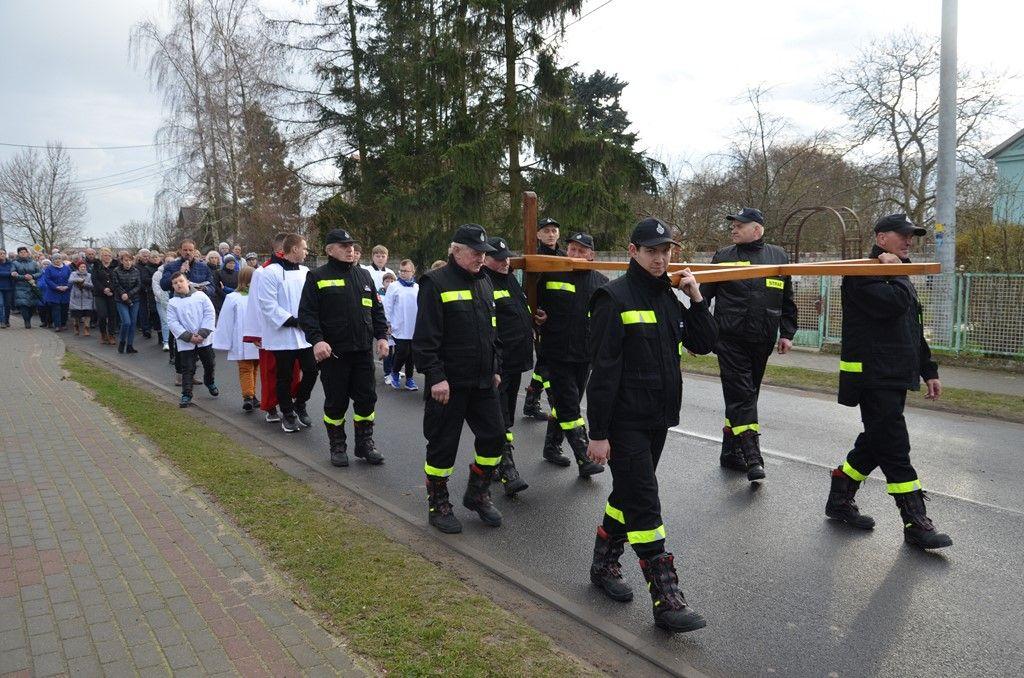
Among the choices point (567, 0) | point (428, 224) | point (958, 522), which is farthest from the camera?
point (428, 224)

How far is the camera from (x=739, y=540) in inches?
197

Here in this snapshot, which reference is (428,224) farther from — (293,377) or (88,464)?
(88,464)

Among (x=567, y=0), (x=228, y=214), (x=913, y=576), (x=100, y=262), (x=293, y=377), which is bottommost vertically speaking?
(x=913, y=576)

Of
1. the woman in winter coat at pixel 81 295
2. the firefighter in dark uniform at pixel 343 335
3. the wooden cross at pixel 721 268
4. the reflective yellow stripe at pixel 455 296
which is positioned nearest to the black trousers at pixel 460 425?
the reflective yellow stripe at pixel 455 296

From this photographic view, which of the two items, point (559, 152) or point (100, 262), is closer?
point (100, 262)

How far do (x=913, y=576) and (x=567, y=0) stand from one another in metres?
19.0

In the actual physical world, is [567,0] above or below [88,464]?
above

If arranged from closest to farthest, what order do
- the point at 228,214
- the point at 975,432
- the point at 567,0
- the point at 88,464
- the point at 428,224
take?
the point at 88,464 → the point at 975,432 → the point at 567,0 → the point at 428,224 → the point at 228,214

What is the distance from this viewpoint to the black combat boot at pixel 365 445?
276 inches

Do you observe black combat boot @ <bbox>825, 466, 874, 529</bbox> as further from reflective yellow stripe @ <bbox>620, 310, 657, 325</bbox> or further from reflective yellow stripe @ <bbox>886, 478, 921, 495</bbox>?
reflective yellow stripe @ <bbox>620, 310, 657, 325</bbox>

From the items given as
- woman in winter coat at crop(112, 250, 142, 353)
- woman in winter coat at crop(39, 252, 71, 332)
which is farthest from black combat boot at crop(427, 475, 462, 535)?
woman in winter coat at crop(39, 252, 71, 332)

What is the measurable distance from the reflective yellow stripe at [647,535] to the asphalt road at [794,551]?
1.49 ft

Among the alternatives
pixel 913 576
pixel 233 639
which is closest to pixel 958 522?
pixel 913 576

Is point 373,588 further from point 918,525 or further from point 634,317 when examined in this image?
point 918,525
